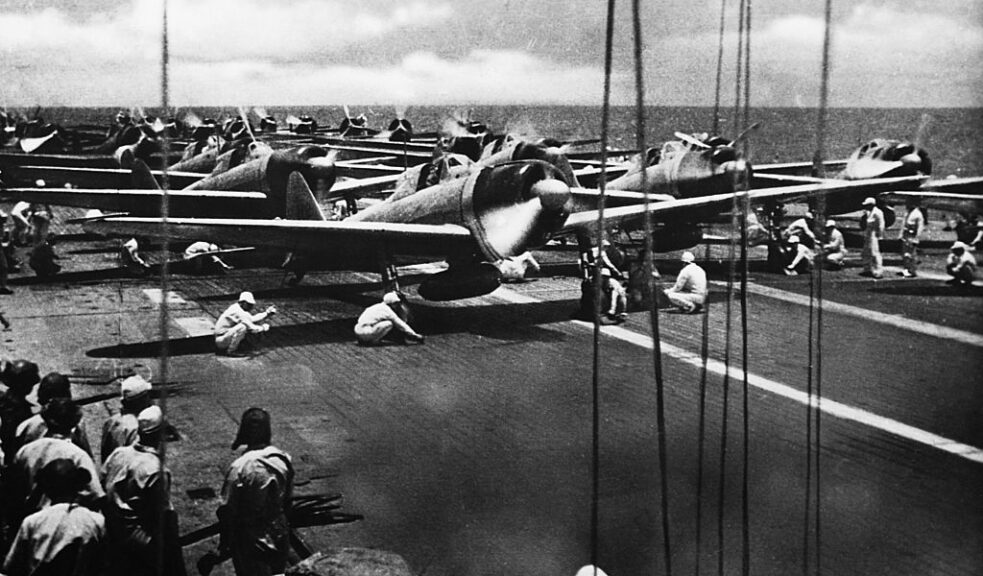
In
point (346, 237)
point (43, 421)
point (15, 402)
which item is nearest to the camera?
point (43, 421)

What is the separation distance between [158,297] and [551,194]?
233 inches

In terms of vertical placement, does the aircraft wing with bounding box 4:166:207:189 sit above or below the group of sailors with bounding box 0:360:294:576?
above

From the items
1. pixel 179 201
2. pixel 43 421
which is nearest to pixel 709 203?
pixel 179 201

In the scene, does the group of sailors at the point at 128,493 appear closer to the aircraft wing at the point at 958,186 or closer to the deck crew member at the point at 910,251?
the aircraft wing at the point at 958,186

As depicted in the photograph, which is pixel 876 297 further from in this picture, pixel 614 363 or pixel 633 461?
pixel 633 461

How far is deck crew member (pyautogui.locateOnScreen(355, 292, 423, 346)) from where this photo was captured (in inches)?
384

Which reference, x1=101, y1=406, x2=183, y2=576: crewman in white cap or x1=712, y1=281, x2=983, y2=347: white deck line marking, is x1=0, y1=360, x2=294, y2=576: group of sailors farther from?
x1=712, y1=281, x2=983, y2=347: white deck line marking

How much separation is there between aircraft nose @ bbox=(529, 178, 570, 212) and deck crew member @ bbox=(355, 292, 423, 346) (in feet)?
6.36

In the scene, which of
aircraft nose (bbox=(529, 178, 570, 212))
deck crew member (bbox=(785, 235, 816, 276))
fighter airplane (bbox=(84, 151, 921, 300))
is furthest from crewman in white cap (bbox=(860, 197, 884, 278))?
aircraft nose (bbox=(529, 178, 570, 212))

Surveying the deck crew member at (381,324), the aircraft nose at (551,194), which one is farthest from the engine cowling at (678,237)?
the deck crew member at (381,324)

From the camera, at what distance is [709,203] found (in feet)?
42.4

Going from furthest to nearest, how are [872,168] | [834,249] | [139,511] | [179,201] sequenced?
1. [872,168]
2. [179,201]
3. [834,249]
4. [139,511]

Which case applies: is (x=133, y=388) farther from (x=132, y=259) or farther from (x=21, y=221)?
(x=21, y=221)

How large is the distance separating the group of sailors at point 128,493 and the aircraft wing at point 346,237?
5.54 meters
